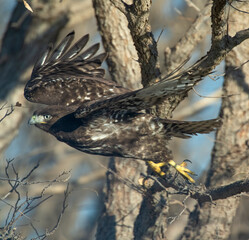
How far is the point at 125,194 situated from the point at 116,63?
2.05 metres

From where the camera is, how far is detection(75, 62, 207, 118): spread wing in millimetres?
4238

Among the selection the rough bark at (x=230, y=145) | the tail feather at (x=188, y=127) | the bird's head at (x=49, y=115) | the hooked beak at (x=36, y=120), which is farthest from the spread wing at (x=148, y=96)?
the rough bark at (x=230, y=145)

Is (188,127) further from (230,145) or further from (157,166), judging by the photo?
(230,145)

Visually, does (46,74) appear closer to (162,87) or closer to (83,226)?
(162,87)

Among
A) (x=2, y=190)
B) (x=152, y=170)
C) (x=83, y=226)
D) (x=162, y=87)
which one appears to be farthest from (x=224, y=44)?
(x=83, y=226)

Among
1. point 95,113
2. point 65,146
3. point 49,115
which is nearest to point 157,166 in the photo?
point 95,113

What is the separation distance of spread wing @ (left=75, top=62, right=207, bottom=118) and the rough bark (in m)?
2.07

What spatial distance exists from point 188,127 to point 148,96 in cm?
125

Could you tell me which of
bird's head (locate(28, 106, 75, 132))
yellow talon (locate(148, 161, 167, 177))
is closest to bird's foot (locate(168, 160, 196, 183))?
yellow talon (locate(148, 161, 167, 177))

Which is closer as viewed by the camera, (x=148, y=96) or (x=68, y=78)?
(x=148, y=96)

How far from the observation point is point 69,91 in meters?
6.51

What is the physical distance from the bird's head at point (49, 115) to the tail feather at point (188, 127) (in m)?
1.39

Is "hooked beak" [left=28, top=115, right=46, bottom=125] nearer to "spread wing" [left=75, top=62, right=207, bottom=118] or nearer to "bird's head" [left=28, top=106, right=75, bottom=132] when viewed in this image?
"bird's head" [left=28, top=106, right=75, bottom=132]

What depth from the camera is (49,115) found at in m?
6.39
